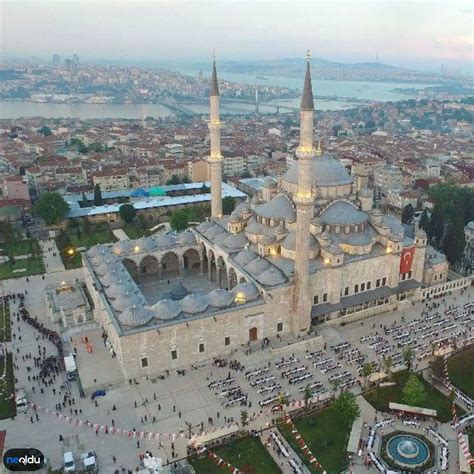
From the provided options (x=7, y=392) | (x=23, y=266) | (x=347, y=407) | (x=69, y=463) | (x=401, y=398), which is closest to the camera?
(x=69, y=463)

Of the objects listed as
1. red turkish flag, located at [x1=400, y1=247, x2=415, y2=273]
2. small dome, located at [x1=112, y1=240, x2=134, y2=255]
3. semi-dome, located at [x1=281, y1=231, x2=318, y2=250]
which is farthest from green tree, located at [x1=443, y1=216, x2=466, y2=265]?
small dome, located at [x1=112, y1=240, x2=134, y2=255]

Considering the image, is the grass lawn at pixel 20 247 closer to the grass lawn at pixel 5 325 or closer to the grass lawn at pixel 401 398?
the grass lawn at pixel 5 325

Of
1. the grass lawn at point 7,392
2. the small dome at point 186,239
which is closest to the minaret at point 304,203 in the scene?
the small dome at point 186,239

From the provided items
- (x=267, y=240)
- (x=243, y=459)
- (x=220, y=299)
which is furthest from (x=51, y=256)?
(x=243, y=459)

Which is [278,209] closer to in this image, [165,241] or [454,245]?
[165,241]

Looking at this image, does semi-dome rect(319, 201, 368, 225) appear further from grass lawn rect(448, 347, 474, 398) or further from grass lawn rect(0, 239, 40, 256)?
grass lawn rect(0, 239, 40, 256)

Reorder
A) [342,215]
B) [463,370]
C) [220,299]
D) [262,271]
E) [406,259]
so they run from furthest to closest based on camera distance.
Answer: [406,259] < [342,215] < [262,271] < [220,299] < [463,370]

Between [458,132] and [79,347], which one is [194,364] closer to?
[79,347]

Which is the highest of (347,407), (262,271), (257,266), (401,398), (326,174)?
(326,174)
